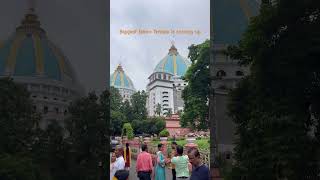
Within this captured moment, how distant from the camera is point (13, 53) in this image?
10.1 metres

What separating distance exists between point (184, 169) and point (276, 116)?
205 cm

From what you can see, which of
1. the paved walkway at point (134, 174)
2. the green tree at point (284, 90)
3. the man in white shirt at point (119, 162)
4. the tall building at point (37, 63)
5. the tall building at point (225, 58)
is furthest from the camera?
the paved walkway at point (134, 174)

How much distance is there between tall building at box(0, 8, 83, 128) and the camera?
1003 centimetres

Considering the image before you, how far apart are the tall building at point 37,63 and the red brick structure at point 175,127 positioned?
1.77 meters

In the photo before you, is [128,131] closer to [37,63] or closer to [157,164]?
[157,164]

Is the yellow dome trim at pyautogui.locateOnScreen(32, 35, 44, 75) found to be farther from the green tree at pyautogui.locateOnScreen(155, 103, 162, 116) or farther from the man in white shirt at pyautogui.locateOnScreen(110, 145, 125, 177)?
the man in white shirt at pyautogui.locateOnScreen(110, 145, 125, 177)

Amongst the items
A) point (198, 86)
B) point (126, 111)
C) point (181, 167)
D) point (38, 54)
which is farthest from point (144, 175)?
point (38, 54)

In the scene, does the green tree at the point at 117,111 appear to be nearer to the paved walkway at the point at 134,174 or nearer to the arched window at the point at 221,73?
the paved walkway at the point at 134,174

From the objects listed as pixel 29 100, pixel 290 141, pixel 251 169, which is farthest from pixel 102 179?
pixel 290 141

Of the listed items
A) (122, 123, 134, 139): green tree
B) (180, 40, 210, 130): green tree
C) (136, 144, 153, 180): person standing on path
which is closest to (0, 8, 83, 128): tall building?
(122, 123, 134, 139): green tree

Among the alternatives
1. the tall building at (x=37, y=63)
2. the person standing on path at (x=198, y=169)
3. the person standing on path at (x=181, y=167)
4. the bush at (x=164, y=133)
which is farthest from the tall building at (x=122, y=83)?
the person standing on path at (x=198, y=169)

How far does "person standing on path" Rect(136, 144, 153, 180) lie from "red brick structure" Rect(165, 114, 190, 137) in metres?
1.98

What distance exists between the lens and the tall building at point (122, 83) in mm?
10234

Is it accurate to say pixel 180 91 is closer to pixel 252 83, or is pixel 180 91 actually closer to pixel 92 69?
pixel 92 69
